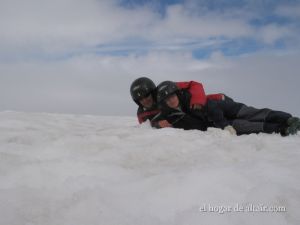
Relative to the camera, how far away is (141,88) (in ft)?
19.2

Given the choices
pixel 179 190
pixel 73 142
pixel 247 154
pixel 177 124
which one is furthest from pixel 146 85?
pixel 179 190

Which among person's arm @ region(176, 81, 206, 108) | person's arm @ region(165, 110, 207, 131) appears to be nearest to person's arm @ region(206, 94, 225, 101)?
person's arm @ region(176, 81, 206, 108)

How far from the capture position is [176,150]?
3.41 meters

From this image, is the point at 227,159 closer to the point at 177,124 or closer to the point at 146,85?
the point at 177,124

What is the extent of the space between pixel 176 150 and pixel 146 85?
8.72ft

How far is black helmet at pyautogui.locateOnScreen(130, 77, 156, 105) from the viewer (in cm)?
585

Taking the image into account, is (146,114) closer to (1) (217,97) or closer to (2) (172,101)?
(2) (172,101)

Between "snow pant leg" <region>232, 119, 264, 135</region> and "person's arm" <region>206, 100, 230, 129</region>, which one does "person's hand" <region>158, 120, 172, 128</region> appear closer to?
"person's arm" <region>206, 100, 230, 129</region>

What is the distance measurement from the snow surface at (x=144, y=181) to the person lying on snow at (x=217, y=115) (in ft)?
4.46

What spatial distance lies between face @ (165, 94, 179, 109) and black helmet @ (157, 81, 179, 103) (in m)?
0.06

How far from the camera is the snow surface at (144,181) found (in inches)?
81.7

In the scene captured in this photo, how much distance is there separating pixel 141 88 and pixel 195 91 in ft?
3.17

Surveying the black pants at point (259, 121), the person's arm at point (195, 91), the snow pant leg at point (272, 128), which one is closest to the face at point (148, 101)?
the person's arm at point (195, 91)

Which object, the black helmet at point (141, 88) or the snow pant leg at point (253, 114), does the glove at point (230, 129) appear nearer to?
the snow pant leg at point (253, 114)
